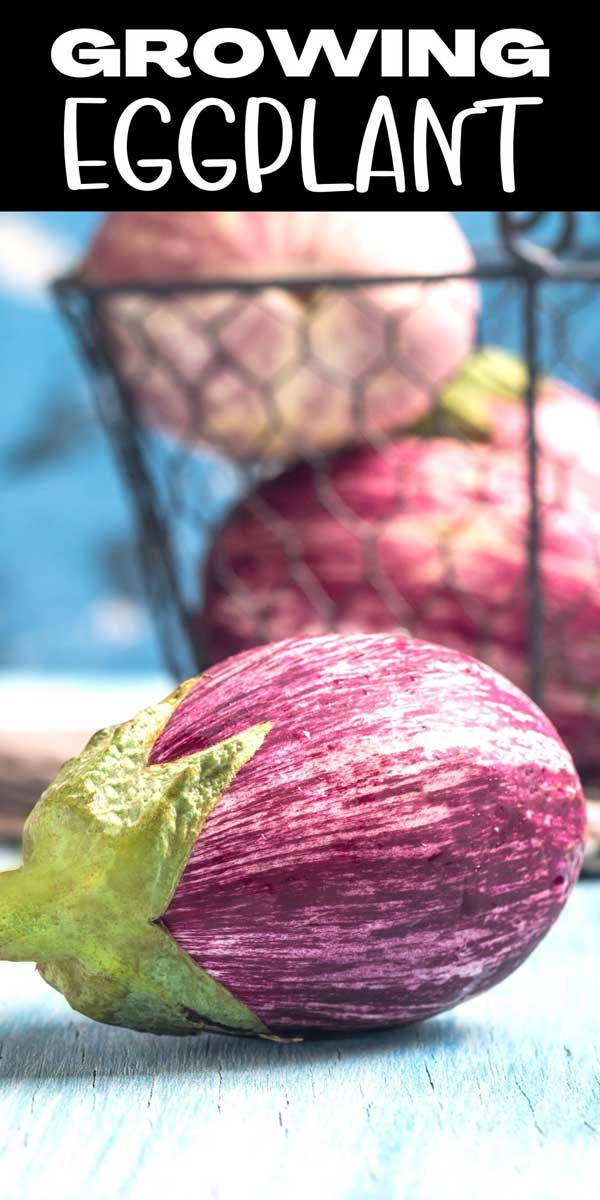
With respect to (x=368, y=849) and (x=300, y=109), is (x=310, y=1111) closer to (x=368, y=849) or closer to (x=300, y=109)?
(x=368, y=849)

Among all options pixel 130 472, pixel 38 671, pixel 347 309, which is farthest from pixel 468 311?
pixel 38 671

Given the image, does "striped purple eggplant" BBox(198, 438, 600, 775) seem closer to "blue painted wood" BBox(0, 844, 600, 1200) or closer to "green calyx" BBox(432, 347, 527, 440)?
"green calyx" BBox(432, 347, 527, 440)

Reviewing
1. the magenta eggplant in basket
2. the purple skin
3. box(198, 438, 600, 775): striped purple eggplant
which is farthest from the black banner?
the purple skin

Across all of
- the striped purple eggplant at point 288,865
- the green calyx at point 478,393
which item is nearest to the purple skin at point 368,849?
the striped purple eggplant at point 288,865

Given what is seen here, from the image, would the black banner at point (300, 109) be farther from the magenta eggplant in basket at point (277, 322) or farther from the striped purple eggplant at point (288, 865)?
the striped purple eggplant at point (288, 865)

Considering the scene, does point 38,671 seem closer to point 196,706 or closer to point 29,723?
point 29,723

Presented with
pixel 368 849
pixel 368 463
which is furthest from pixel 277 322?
pixel 368 849
